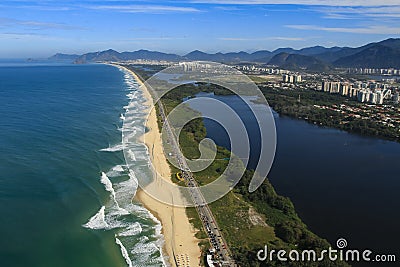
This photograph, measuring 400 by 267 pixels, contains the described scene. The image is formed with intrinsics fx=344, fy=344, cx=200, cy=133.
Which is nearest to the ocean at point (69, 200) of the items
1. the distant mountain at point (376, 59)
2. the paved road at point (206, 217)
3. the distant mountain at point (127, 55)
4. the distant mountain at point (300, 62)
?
the paved road at point (206, 217)

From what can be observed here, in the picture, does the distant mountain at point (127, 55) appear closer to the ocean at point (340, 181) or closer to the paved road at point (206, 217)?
the ocean at point (340, 181)

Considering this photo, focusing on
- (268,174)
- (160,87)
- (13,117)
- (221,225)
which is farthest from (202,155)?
(160,87)

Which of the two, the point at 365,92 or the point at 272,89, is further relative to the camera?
the point at 272,89

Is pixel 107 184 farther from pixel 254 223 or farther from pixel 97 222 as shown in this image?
pixel 254 223

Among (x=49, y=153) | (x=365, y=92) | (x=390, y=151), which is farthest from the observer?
(x=365, y=92)

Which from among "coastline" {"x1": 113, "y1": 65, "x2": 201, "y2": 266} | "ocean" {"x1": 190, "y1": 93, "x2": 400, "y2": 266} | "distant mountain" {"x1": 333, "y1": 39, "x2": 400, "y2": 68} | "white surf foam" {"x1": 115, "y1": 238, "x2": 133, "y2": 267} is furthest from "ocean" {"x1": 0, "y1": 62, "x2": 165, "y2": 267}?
"distant mountain" {"x1": 333, "y1": 39, "x2": 400, "y2": 68}

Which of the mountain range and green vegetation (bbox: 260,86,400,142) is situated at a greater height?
the mountain range

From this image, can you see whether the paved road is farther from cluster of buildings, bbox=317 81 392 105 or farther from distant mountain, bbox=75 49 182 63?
distant mountain, bbox=75 49 182 63

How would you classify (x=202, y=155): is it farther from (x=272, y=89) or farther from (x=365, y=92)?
(x=272, y=89)
